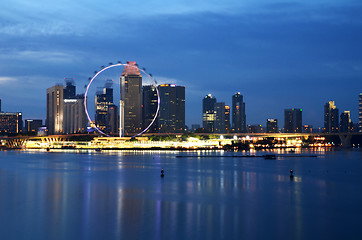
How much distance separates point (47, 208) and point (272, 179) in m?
34.7

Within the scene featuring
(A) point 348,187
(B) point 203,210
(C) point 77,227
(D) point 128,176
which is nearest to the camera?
(C) point 77,227

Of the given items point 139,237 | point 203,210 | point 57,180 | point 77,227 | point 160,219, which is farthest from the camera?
point 57,180

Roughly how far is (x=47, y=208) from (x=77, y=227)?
9.10 meters

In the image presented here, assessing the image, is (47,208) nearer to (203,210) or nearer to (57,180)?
(203,210)

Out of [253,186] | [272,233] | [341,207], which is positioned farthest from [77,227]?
[253,186]

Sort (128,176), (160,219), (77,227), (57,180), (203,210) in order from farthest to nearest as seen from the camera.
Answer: (128,176)
(57,180)
(203,210)
(160,219)
(77,227)

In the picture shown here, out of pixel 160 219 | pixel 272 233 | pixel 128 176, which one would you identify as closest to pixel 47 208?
pixel 160 219

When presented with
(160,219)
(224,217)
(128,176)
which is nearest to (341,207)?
(224,217)

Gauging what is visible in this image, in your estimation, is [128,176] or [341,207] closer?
[341,207]

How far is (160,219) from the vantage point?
35375 mm

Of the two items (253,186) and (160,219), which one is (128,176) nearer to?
Answer: (253,186)

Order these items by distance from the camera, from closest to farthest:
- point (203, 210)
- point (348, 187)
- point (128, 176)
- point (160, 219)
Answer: point (160, 219), point (203, 210), point (348, 187), point (128, 176)

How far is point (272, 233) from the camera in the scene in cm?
3042

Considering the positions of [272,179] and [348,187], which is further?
[272,179]
